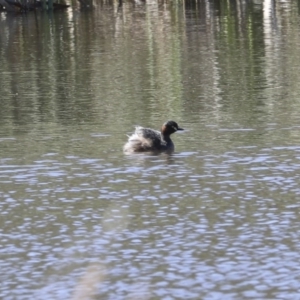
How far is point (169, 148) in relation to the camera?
15148 millimetres

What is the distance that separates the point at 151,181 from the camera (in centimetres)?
1333

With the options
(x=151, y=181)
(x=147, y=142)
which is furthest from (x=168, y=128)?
(x=151, y=181)

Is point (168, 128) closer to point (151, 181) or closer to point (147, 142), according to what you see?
point (147, 142)

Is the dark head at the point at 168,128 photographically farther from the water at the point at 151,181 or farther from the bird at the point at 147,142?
the water at the point at 151,181

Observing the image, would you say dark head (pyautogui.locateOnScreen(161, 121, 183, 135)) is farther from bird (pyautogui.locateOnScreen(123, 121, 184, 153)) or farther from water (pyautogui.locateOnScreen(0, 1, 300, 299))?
water (pyautogui.locateOnScreen(0, 1, 300, 299))

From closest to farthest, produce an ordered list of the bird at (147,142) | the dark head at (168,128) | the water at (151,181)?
1. the water at (151,181)
2. the bird at (147,142)
3. the dark head at (168,128)

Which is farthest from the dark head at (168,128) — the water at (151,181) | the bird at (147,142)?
the water at (151,181)

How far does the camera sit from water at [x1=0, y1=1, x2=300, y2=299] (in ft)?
30.8

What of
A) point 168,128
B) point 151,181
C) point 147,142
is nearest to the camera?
point 151,181

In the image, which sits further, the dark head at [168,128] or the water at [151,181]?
the dark head at [168,128]

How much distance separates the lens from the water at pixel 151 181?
9375mm

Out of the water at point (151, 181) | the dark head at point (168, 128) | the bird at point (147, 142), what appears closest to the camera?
the water at point (151, 181)

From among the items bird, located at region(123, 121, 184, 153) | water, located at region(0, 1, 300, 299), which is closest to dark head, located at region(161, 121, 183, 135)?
bird, located at region(123, 121, 184, 153)

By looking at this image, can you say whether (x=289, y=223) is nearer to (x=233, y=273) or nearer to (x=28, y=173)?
(x=233, y=273)
